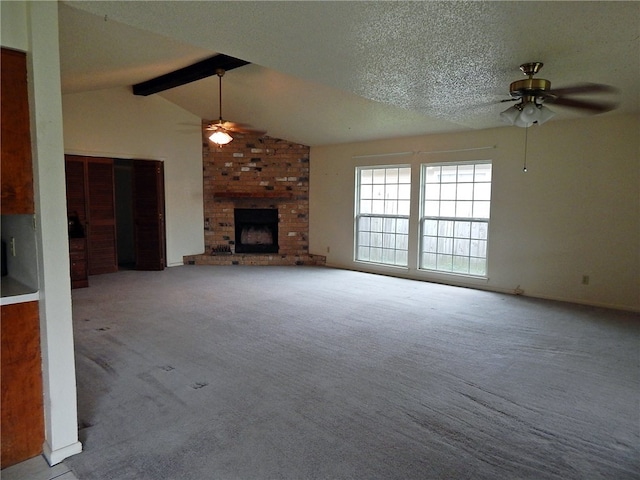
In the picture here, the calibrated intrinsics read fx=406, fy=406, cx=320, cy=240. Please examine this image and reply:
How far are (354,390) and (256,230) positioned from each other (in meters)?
5.87

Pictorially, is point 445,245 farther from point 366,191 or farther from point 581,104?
point 581,104

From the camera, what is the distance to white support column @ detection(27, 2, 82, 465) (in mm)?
1964

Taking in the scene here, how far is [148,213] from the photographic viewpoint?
732cm

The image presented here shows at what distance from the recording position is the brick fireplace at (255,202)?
8070mm

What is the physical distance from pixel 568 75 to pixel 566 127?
92.0 inches

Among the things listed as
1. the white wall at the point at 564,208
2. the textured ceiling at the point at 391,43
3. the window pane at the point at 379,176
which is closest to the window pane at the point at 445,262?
the white wall at the point at 564,208

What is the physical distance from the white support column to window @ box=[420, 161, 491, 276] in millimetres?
5537

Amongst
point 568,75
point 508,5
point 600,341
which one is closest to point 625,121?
point 568,75

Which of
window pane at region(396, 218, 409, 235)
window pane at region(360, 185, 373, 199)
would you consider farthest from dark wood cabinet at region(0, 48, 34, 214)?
window pane at region(360, 185, 373, 199)

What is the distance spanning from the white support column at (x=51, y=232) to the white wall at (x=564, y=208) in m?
5.48

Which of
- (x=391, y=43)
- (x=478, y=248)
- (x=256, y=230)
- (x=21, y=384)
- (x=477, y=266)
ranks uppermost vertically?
(x=391, y=43)

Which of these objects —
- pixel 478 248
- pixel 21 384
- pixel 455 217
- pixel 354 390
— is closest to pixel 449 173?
pixel 455 217

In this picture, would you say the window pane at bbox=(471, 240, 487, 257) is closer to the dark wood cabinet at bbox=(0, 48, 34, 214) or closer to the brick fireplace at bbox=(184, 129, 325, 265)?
the brick fireplace at bbox=(184, 129, 325, 265)

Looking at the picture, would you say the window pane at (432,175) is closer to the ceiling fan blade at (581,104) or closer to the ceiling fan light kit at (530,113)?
the ceiling fan blade at (581,104)
